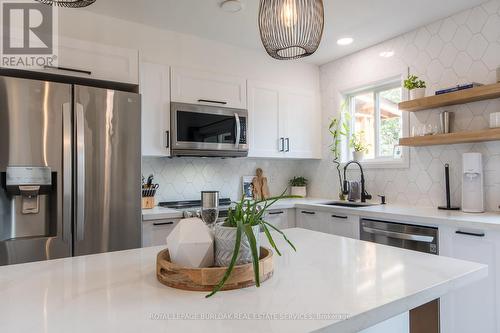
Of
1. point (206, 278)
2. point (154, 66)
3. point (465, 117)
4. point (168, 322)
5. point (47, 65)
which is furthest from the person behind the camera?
point (154, 66)

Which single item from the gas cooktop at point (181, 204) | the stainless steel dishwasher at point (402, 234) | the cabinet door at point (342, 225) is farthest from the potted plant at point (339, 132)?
the gas cooktop at point (181, 204)

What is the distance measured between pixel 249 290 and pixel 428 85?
264cm

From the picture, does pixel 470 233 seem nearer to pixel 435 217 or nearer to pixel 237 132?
pixel 435 217

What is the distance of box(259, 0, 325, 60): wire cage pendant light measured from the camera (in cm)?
122

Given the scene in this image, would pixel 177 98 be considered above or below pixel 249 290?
above

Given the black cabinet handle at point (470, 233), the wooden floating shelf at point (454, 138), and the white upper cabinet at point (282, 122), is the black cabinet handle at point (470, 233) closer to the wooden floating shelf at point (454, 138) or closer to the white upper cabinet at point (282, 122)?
the wooden floating shelf at point (454, 138)

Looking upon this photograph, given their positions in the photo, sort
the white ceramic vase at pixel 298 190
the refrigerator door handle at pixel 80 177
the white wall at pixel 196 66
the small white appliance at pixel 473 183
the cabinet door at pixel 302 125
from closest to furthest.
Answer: the refrigerator door handle at pixel 80 177 → the small white appliance at pixel 473 183 → the white wall at pixel 196 66 → the cabinet door at pixel 302 125 → the white ceramic vase at pixel 298 190

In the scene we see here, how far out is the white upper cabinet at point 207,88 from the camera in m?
2.90

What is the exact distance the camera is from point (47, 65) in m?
2.20

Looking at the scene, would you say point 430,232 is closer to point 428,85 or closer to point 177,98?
point 428,85

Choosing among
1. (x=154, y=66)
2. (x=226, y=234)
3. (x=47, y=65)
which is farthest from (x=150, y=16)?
(x=226, y=234)

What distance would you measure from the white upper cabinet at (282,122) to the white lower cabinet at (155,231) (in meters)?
1.14

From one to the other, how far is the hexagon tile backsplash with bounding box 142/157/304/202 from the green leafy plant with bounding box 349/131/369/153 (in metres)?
0.85

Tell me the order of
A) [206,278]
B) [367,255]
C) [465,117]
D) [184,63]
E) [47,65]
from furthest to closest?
[184,63]
[465,117]
[47,65]
[367,255]
[206,278]
